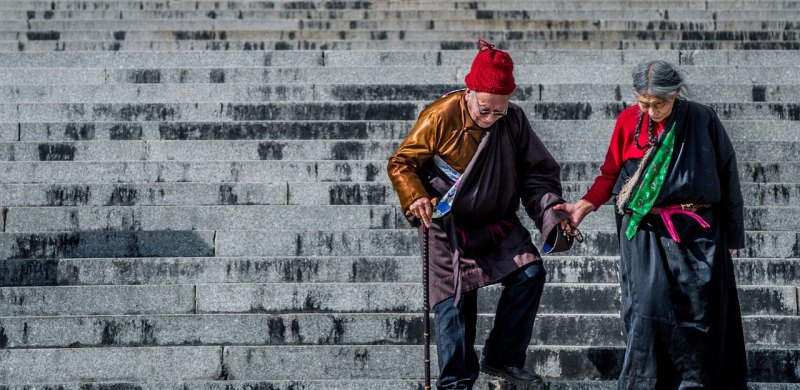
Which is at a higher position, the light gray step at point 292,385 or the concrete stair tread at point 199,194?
the concrete stair tread at point 199,194

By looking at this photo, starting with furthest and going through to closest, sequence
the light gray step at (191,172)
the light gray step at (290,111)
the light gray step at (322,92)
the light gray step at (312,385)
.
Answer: the light gray step at (322,92)
the light gray step at (290,111)
the light gray step at (191,172)
the light gray step at (312,385)

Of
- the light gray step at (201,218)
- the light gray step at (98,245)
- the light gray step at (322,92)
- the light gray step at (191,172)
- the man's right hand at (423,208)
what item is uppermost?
the light gray step at (322,92)

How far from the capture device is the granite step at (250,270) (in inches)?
283

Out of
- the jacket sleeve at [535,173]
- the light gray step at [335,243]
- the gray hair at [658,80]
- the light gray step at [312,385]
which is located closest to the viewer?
the gray hair at [658,80]

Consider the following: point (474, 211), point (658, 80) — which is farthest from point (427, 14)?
point (658, 80)

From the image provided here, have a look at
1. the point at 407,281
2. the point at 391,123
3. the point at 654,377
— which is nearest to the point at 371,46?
the point at 391,123

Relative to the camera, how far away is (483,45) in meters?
5.54

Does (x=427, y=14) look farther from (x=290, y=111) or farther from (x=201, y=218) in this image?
(x=201, y=218)

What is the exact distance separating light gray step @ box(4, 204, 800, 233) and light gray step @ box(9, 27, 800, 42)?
4.02 m

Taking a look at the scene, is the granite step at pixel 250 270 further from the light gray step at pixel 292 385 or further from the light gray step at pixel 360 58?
the light gray step at pixel 360 58

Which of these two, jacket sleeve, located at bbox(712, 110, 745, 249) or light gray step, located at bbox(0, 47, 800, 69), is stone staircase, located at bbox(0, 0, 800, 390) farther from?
jacket sleeve, located at bbox(712, 110, 745, 249)

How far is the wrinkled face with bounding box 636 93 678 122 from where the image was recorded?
527 cm

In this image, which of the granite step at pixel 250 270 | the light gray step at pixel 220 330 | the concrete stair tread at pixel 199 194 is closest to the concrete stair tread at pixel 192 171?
the concrete stair tread at pixel 199 194

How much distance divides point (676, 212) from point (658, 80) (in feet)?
1.88
